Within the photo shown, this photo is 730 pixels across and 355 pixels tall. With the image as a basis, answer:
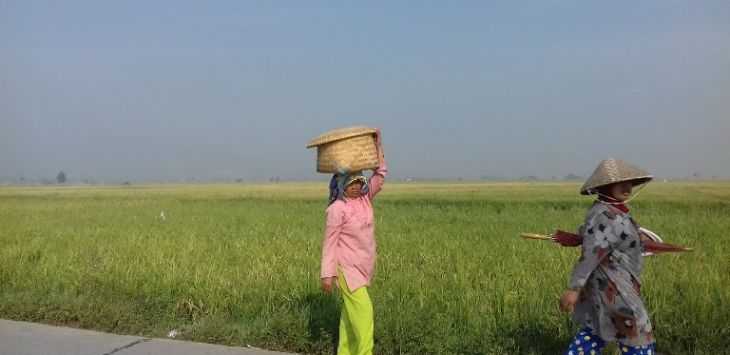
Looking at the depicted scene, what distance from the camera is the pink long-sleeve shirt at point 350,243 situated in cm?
333

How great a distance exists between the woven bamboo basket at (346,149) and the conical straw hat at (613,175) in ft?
3.94

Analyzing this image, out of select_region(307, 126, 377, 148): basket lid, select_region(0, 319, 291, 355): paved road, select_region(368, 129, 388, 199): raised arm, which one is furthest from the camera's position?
select_region(0, 319, 291, 355): paved road

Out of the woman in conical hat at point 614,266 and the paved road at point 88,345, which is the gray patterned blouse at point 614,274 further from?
the paved road at point 88,345

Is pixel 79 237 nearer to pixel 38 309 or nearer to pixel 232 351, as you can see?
pixel 38 309

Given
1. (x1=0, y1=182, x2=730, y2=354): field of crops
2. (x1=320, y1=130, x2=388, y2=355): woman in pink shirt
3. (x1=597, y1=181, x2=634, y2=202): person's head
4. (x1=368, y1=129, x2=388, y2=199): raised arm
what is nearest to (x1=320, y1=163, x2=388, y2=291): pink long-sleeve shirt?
(x1=320, y1=130, x2=388, y2=355): woman in pink shirt

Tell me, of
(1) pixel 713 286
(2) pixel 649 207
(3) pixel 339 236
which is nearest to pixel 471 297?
(3) pixel 339 236

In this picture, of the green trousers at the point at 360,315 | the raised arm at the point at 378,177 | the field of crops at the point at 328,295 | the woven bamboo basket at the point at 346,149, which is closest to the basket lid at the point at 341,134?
the woven bamboo basket at the point at 346,149

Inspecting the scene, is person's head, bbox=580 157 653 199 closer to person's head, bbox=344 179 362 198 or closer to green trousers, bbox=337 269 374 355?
person's head, bbox=344 179 362 198

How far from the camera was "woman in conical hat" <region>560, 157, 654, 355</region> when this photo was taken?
2828 millimetres

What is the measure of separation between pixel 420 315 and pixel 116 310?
265cm

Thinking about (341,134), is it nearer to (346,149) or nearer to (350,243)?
(346,149)

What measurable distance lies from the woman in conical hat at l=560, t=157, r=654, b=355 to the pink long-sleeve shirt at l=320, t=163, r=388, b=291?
1.11 meters

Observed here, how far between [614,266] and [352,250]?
4.63ft

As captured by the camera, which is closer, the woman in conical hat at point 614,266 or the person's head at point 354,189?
the woman in conical hat at point 614,266
